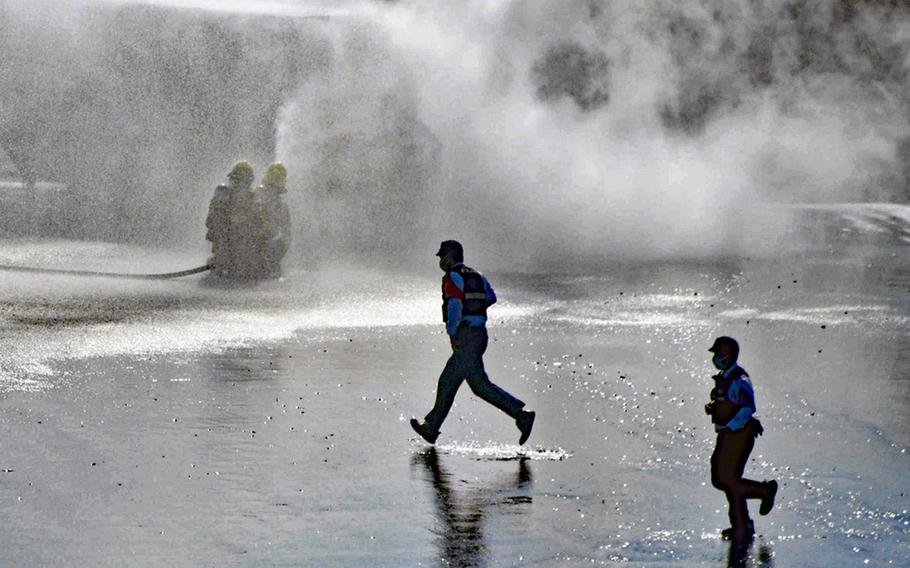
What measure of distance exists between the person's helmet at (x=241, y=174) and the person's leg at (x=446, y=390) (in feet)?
39.2

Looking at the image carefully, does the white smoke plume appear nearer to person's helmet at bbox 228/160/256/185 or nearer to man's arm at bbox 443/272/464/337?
person's helmet at bbox 228/160/256/185

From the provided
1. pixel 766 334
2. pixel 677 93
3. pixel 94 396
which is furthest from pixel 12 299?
pixel 677 93

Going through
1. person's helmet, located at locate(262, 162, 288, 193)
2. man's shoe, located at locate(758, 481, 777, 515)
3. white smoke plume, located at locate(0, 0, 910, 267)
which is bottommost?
man's shoe, located at locate(758, 481, 777, 515)

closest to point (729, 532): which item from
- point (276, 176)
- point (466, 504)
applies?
point (466, 504)

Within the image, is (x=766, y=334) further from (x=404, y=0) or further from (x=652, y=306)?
(x=404, y=0)

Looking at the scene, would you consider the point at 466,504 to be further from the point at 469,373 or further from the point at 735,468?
the point at 469,373

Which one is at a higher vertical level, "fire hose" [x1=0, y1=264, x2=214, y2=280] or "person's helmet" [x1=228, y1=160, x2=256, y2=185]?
"person's helmet" [x1=228, y1=160, x2=256, y2=185]

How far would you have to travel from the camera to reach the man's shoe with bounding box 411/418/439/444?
391 inches

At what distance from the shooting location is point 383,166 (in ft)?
104

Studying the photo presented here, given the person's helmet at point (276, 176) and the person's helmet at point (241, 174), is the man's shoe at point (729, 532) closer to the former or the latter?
the person's helmet at point (241, 174)

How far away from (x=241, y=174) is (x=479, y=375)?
12.1 metres

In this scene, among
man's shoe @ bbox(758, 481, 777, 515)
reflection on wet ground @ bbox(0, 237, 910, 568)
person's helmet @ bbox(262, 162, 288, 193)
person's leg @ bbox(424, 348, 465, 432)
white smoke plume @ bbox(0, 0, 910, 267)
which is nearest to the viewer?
reflection on wet ground @ bbox(0, 237, 910, 568)

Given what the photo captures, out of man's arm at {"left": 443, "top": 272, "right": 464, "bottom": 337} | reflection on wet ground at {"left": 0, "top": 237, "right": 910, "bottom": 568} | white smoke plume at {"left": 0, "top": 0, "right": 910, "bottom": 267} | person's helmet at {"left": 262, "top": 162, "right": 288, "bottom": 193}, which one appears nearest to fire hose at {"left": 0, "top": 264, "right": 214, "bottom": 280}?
person's helmet at {"left": 262, "top": 162, "right": 288, "bottom": 193}

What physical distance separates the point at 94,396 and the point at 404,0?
27508 millimetres
